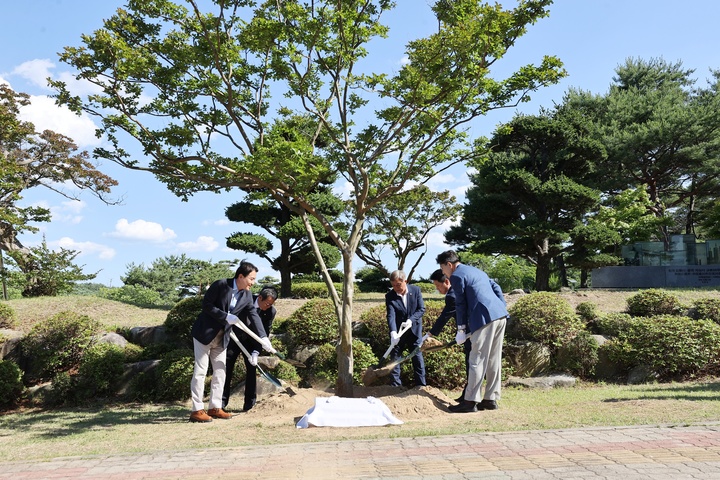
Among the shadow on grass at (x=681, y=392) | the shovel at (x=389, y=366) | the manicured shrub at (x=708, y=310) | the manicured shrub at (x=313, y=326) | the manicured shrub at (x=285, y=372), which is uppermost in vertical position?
the manicured shrub at (x=708, y=310)

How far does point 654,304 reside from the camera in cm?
1081

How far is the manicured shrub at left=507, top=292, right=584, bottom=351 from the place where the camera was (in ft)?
31.3

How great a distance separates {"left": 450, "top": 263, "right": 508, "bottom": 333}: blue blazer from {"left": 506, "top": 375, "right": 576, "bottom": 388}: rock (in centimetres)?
272

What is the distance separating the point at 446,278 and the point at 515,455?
3.20 m

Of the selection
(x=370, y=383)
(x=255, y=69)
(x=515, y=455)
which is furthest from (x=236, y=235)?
(x=515, y=455)

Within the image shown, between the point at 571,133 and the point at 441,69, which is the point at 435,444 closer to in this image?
the point at 441,69

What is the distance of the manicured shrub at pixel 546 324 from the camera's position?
9.55 m

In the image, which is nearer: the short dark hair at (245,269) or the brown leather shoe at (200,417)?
the brown leather shoe at (200,417)

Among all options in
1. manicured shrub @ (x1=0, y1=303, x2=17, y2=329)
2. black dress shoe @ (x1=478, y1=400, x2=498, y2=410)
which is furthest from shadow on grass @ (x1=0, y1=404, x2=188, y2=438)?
manicured shrub @ (x1=0, y1=303, x2=17, y2=329)

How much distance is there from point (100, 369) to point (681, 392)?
831 cm

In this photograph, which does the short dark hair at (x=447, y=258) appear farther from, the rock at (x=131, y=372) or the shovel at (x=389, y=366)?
the rock at (x=131, y=372)

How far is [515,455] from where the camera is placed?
14.5 feet

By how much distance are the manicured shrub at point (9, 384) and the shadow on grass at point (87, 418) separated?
0.53 m

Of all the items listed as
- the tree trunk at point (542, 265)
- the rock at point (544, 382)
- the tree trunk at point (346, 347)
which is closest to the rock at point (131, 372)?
the tree trunk at point (346, 347)
